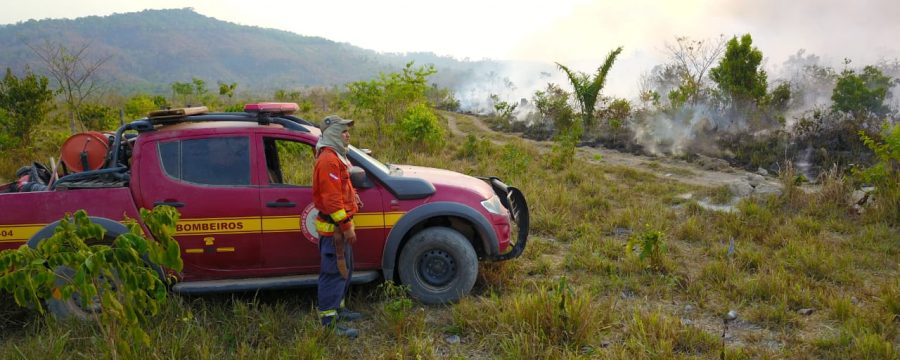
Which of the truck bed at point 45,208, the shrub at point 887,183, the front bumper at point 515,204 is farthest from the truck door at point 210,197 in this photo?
the shrub at point 887,183

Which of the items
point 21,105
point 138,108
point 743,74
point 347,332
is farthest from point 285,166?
point 138,108

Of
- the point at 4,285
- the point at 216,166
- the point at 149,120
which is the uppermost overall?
the point at 149,120

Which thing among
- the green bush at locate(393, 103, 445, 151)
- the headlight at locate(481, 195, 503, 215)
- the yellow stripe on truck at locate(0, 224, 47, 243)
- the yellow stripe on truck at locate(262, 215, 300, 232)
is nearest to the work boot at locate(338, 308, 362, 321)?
the yellow stripe on truck at locate(262, 215, 300, 232)

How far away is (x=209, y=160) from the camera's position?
14.8ft

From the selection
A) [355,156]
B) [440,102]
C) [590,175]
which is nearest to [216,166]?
[355,156]

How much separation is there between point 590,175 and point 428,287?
6775 millimetres

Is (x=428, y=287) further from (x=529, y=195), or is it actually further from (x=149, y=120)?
(x=529, y=195)

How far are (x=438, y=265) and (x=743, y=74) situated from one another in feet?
44.5

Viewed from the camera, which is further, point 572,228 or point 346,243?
point 572,228

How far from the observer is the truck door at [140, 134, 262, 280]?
173 inches

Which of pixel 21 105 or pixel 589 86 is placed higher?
pixel 589 86

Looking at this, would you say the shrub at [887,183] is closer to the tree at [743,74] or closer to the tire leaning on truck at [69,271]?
the tree at [743,74]

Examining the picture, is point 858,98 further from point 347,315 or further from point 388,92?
point 347,315

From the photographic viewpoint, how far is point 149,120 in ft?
14.8
